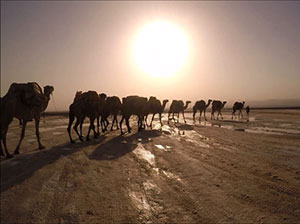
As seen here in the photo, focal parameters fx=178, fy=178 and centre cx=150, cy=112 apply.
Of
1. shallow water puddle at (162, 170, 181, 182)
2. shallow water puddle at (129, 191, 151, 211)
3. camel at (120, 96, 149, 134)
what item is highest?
camel at (120, 96, 149, 134)

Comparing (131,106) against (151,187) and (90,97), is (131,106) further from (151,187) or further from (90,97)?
(151,187)

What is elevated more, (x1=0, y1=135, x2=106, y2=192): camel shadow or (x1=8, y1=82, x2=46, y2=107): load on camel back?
(x1=8, y1=82, x2=46, y2=107): load on camel back

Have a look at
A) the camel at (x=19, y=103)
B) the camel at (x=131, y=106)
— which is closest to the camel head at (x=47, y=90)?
the camel at (x=19, y=103)

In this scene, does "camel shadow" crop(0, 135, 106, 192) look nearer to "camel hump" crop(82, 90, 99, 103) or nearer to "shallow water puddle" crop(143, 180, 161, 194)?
"shallow water puddle" crop(143, 180, 161, 194)

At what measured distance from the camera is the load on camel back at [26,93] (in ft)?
23.0

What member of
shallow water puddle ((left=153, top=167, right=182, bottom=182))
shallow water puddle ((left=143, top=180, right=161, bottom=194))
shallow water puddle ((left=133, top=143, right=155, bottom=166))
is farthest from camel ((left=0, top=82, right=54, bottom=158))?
shallow water puddle ((left=143, top=180, right=161, bottom=194))

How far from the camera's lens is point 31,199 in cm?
352

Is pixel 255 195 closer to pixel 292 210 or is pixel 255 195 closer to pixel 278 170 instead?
pixel 292 210

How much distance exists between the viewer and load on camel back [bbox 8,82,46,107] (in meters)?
7.00

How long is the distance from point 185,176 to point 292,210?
212 cm

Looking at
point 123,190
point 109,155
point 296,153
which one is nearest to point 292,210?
point 123,190

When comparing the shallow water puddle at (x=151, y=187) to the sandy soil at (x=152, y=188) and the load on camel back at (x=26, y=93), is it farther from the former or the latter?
the load on camel back at (x=26, y=93)

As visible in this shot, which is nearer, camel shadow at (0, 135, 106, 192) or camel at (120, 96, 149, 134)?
camel shadow at (0, 135, 106, 192)

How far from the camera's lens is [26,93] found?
7.09m
